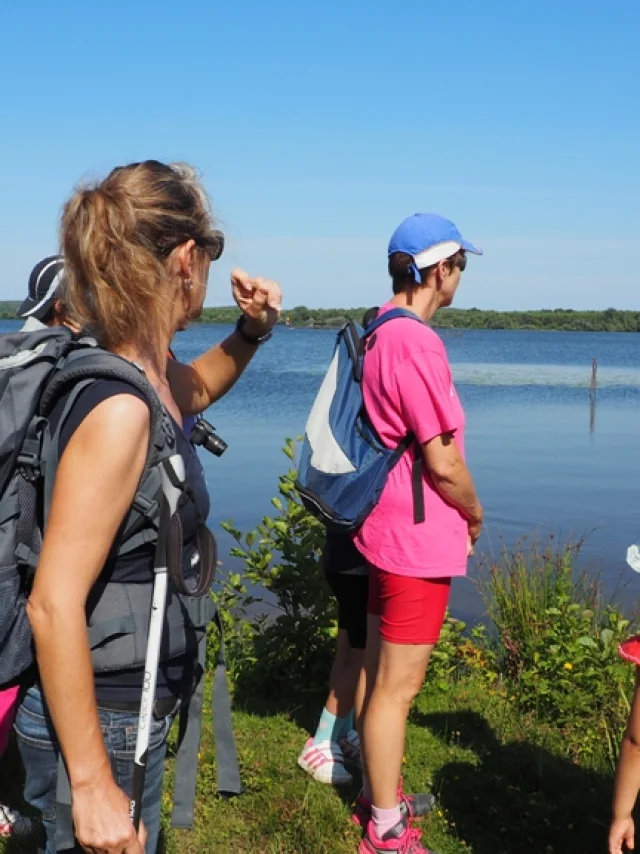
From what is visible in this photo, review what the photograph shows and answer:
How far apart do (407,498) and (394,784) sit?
1.05 m

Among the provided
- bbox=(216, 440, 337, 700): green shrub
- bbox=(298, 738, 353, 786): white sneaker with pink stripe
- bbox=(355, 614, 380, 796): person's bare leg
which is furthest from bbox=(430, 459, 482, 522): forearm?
bbox=(216, 440, 337, 700): green shrub

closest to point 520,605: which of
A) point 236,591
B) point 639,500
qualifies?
point 236,591

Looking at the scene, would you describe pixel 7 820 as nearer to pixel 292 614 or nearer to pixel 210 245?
pixel 292 614

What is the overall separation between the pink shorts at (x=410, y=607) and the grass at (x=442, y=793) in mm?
869

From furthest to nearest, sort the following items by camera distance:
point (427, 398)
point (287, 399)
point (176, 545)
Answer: point (287, 399), point (427, 398), point (176, 545)

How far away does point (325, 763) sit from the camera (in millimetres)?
4113

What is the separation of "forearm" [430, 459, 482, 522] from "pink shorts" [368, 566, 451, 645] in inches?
10.7

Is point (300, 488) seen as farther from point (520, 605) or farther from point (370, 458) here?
point (520, 605)

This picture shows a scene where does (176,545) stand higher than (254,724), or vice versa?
(176,545)

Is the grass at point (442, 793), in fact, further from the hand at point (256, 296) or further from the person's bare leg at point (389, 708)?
the hand at point (256, 296)

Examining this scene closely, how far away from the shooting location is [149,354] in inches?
82.7

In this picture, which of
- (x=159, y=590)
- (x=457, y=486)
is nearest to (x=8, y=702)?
(x=159, y=590)

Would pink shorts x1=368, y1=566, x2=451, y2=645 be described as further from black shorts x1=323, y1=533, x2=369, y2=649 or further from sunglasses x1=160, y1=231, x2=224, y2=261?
sunglasses x1=160, y1=231, x2=224, y2=261

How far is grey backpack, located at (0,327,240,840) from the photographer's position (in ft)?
6.02
